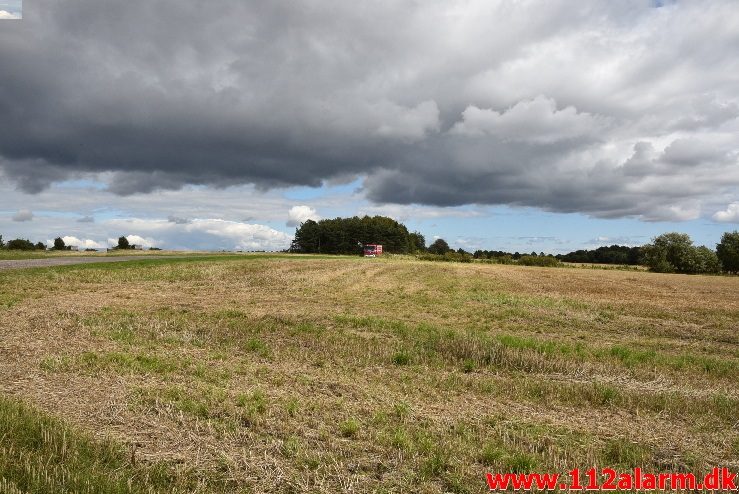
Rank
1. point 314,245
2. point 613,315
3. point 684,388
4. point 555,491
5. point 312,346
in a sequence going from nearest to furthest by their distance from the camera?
point 555,491 < point 684,388 < point 312,346 < point 613,315 < point 314,245

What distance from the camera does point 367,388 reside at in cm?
1168

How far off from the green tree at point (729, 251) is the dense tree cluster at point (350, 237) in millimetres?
88798

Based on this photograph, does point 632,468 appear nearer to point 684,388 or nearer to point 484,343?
point 684,388

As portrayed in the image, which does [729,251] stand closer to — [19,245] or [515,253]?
[515,253]

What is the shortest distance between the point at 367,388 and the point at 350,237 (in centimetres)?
15474

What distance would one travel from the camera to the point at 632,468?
7.93 metres

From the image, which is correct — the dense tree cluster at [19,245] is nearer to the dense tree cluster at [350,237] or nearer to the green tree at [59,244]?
the green tree at [59,244]

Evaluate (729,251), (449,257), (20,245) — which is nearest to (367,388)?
(449,257)

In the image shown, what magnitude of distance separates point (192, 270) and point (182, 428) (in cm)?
4085

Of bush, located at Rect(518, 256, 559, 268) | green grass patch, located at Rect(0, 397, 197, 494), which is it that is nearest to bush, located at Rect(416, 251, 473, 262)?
bush, located at Rect(518, 256, 559, 268)

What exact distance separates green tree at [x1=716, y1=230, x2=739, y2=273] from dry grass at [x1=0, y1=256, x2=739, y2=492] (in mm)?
110566

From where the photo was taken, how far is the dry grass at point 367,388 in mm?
7773

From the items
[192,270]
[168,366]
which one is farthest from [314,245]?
[168,366]

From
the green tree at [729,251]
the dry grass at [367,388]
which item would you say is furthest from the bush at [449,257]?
the dry grass at [367,388]
